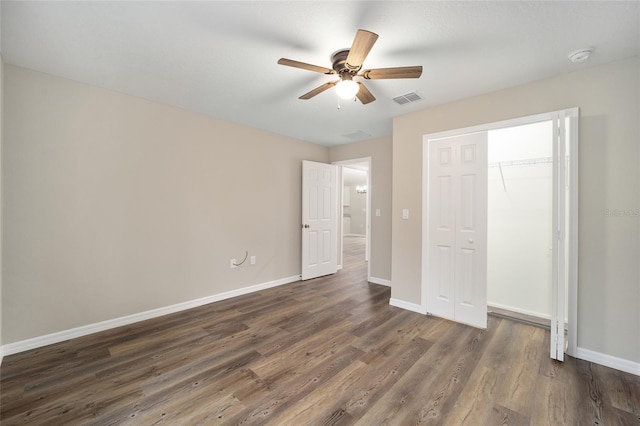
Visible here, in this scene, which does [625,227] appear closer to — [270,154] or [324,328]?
[324,328]

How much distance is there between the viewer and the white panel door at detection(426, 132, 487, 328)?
2.87 m

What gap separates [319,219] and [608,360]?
3.87 metres

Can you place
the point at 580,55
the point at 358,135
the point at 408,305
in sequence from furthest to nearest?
the point at 358,135
the point at 408,305
the point at 580,55

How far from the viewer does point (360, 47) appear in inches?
65.0

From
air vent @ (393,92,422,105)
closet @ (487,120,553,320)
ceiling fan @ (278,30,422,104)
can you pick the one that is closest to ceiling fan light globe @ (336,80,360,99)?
ceiling fan @ (278,30,422,104)

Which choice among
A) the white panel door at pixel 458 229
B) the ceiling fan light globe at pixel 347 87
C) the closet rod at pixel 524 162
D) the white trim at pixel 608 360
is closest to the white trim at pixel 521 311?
the white panel door at pixel 458 229

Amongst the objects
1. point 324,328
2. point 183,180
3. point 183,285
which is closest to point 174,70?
point 183,180

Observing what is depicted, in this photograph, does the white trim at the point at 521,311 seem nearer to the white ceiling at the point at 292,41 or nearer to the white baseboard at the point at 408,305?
the white baseboard at the point at 408,305

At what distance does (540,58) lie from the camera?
2.13 m

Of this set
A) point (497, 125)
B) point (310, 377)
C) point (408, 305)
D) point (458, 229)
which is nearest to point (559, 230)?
point (458, 229)

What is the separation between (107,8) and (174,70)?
729 millimetres

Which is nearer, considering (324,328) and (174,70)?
(174,70)

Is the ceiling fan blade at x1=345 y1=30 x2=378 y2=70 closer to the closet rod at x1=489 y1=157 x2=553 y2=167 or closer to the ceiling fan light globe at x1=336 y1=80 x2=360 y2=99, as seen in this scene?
the ceiling fan light globe at x1=336 y1=80 x2=360 y2=99

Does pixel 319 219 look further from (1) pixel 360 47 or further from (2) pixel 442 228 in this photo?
(1) pixel 360 47
